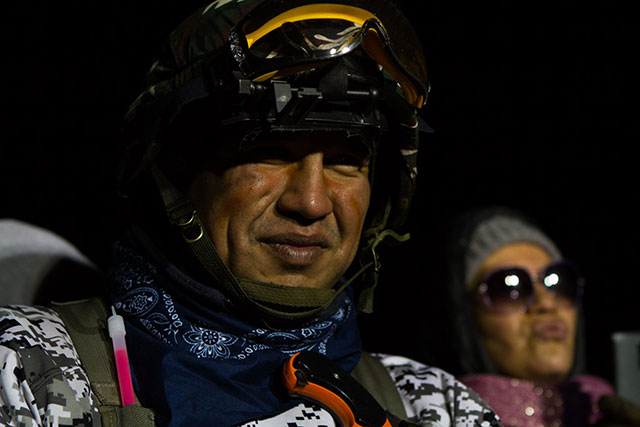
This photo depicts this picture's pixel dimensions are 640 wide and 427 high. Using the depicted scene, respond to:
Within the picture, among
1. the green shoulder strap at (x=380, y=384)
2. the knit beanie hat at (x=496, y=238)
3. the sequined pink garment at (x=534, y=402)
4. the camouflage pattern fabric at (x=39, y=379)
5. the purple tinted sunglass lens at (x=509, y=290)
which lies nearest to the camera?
the camouflage pattern fabric at (x=39, y=379)

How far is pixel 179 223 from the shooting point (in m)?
1.60

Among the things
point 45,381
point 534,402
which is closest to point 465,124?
point 534,402

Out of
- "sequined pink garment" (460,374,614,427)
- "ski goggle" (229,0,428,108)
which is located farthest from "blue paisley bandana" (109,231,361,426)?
"sequined pink garment" (460,374,614,427)

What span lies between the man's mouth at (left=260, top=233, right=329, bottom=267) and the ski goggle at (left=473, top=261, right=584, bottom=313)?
1.25m

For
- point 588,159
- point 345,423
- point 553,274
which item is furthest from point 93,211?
point 588,159

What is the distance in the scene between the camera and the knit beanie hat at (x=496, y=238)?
2.77 m

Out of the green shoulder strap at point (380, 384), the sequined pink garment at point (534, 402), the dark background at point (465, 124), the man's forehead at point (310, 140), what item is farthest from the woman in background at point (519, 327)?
the man's forehead at point (310, 140)

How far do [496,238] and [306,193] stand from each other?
1407 millimetres

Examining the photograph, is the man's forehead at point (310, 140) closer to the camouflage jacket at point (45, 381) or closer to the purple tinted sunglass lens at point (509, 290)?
the camouflage jacket at point (45, 381)

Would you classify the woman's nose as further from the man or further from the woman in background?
the man

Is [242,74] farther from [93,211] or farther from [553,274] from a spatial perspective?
[553,274]

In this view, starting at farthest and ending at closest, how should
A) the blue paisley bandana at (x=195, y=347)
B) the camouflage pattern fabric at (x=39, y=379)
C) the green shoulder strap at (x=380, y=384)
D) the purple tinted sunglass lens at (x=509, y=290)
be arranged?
the purple tinted sunglass lens at (x=509, y=290) → the green shoulder strap at (x=380, y=384) → the blue paisley bandana at (x=195, y=347) → the camouflage pattern fabric at (x=39, y=379)

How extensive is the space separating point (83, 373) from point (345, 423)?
20.7 inches

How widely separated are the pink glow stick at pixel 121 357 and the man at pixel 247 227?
10 millimetres
